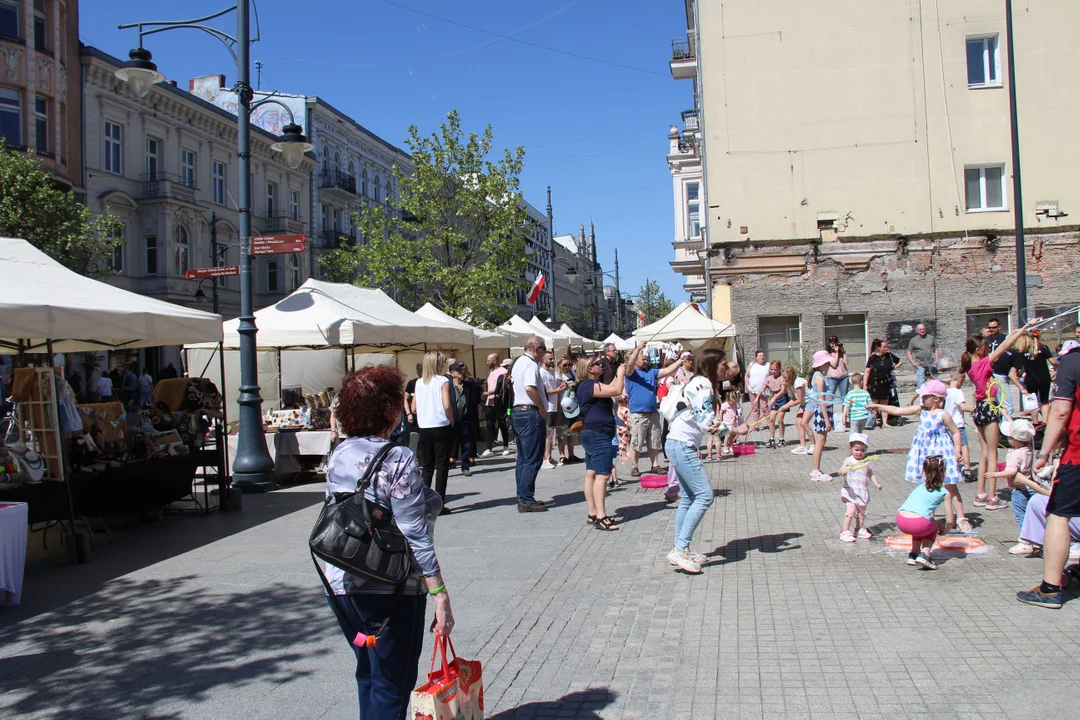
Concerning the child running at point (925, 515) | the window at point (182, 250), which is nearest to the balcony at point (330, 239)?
the window at point (182, 250)

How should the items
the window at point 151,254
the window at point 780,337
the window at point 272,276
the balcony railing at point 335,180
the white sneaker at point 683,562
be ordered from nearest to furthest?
the white sneaker at point 683,562
the window at point 780,337
the window at point 151,254
the window at point 272,276
the balcony railing at point 335,180

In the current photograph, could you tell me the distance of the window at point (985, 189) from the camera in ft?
70.9

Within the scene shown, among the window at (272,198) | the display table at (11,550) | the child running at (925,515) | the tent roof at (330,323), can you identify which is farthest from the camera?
the window at (272,198)

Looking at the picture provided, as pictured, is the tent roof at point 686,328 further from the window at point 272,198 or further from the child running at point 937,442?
the window at point 272,198

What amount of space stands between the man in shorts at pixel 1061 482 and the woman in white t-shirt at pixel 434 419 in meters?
5.35

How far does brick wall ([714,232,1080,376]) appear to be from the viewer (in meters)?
21.2

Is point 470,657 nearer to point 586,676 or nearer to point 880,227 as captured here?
point 586,676

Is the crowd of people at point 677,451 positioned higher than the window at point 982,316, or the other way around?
the window at point 982,316

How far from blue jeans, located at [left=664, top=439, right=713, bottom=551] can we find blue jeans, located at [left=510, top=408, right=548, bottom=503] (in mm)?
2497

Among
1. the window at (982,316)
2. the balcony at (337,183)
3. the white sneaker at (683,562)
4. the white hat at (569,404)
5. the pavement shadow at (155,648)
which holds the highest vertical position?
the balcony at (337,183)

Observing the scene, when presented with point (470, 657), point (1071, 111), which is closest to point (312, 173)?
point (1071, 111)

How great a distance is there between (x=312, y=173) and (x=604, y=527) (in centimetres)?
4103

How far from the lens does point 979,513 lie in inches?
317

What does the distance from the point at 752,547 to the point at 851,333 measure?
16.1 metres
